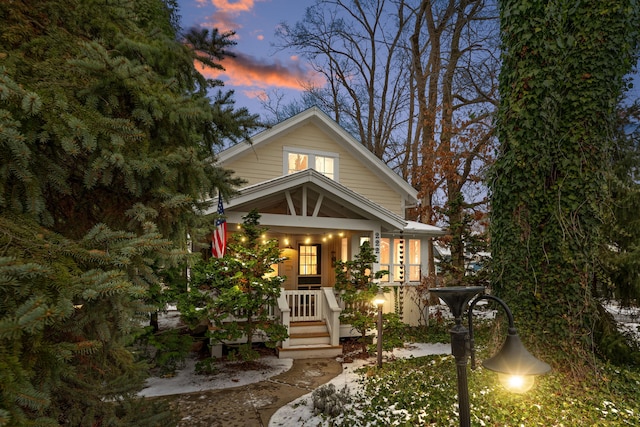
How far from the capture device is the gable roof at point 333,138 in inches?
413

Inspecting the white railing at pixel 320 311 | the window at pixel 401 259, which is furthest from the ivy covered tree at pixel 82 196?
the window at pixel 401 259

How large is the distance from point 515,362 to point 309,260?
9.51 m

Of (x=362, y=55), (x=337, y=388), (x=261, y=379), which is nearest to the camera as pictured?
(x=337, y=388)

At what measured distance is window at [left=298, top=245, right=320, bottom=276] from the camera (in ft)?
37.7

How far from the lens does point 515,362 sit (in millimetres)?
2234

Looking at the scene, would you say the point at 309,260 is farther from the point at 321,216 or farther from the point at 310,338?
the point at 310,338

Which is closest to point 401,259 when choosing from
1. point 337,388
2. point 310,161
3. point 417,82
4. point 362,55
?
point 310,161

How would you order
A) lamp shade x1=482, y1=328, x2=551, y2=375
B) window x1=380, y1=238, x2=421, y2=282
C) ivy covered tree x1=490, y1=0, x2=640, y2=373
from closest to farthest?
lamp shade x1=482, y1=328, x2=551, y2=375
ivy covered tree x1=490, y1=0, x2=640, y2=373
window x1=380, y1=238, x2=421, y2=282

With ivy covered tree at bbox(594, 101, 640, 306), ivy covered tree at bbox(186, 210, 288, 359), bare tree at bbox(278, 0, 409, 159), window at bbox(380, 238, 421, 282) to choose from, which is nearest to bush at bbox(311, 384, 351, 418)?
ivy covered tree at bbox(186, 210, 288, 359)

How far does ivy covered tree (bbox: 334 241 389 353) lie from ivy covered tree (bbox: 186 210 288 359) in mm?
1640

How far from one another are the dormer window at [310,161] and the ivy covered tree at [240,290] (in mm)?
4382

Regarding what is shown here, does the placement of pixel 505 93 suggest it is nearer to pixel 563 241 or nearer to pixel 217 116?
pixel 563 241

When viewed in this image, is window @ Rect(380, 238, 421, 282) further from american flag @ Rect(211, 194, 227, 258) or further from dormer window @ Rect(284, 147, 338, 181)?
american flag @ Rect(211, 194, 227, 258)

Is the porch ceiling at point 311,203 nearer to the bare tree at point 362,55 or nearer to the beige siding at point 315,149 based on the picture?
the beige siding at point 315,149
